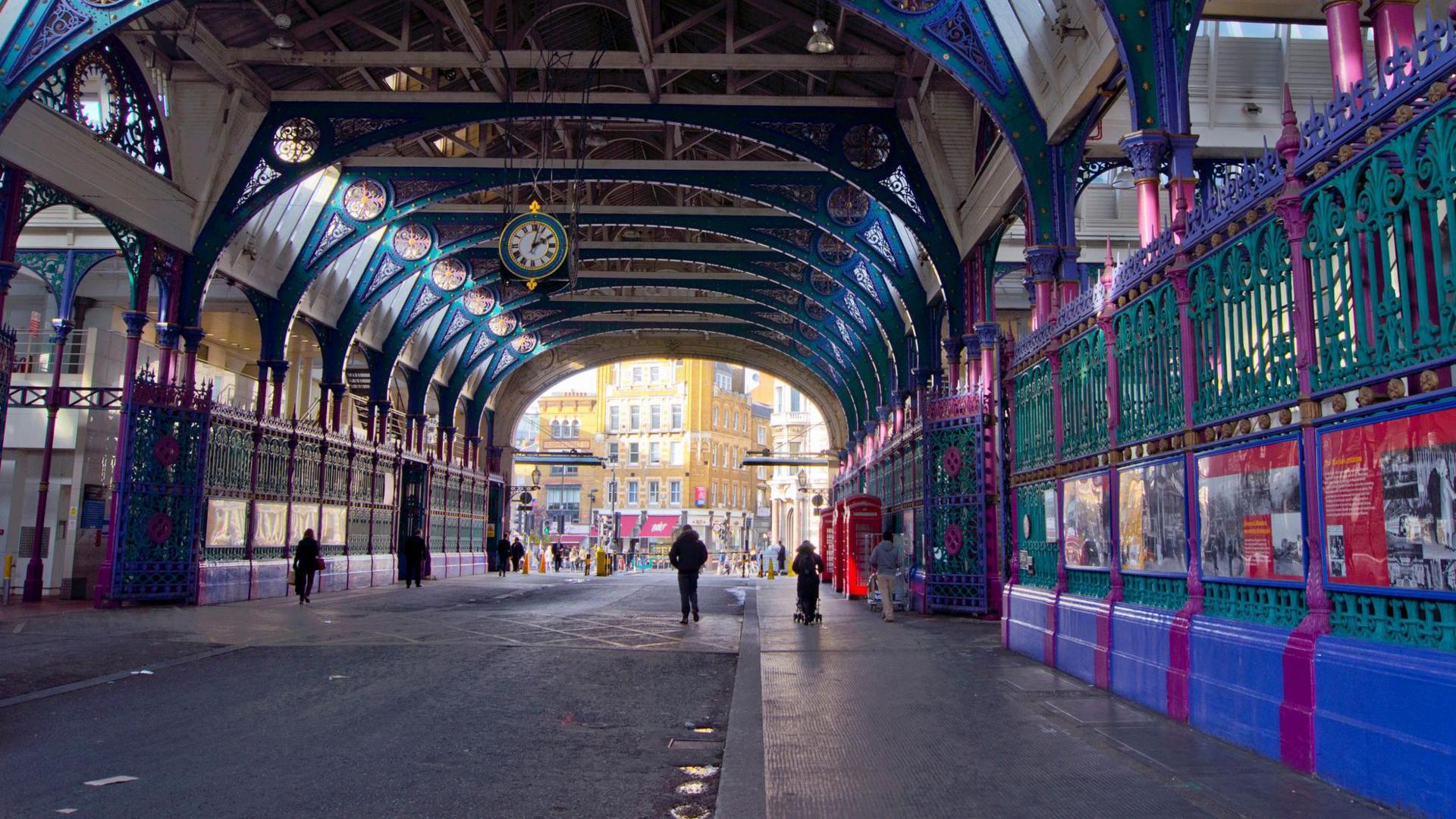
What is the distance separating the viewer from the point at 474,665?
38.6ft

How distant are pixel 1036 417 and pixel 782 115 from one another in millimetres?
10510

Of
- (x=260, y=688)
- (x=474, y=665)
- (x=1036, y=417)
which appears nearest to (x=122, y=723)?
(x=260, y=688)

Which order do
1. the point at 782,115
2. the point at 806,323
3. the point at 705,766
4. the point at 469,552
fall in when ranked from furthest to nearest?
the point at 469,552 → the point at 806,323 → the point at 782,115 → the point at 705,766

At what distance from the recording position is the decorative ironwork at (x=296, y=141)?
71.7ft

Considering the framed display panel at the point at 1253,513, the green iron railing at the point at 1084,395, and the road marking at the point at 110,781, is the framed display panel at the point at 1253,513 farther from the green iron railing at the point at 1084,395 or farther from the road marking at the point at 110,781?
the road marking at the point at 110,781

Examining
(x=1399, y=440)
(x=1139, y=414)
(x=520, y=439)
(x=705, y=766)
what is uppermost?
(x=520, y=439)

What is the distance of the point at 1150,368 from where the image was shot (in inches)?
370

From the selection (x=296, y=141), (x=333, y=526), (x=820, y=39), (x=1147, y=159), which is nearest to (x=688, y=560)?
(x=820, y=39)

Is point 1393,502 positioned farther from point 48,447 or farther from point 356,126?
point 48,447

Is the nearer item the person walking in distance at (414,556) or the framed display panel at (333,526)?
the framed display panel at (333,526)

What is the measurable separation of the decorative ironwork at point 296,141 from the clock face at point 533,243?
26.8ft

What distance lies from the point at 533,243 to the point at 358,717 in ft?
31.0

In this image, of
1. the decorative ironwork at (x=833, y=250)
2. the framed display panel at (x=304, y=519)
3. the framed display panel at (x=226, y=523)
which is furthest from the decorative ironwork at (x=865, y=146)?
the framed display panel at (x=304, y=519)

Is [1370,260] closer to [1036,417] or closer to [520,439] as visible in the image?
[1036,417]
